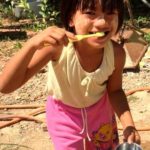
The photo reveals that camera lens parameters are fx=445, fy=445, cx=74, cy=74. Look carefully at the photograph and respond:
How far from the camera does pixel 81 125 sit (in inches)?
77.0

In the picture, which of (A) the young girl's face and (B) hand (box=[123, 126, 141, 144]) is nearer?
(A) the young girl's face

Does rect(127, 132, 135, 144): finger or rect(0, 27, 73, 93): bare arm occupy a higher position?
rect(0, 27, 73, 93): bare arm

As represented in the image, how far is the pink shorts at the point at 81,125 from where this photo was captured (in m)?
1.95

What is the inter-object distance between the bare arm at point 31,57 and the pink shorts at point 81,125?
1.11ft

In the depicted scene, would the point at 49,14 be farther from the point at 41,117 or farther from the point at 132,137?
the point at 132,137

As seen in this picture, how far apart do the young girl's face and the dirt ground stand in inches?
57.7

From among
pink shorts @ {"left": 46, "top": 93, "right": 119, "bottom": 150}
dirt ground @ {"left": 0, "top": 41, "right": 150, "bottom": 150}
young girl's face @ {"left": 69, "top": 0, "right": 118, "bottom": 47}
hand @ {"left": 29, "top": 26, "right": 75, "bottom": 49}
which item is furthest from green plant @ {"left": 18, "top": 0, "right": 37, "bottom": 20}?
hand @ {"left": 29, "top": 26, "right": 75, "bottom": 49}

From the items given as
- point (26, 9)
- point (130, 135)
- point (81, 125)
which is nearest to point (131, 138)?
point (130, 135)

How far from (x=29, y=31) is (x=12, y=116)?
2.62 m

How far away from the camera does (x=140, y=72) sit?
4176 mm

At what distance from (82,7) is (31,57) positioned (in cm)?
32

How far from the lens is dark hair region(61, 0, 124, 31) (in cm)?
172

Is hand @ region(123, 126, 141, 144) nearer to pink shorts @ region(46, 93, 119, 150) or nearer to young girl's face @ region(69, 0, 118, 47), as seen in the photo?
pink shorts @ region(46, 93, 119, 150)

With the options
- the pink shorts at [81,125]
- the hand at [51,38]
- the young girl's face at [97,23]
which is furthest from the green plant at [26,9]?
the hand at [51,38]
